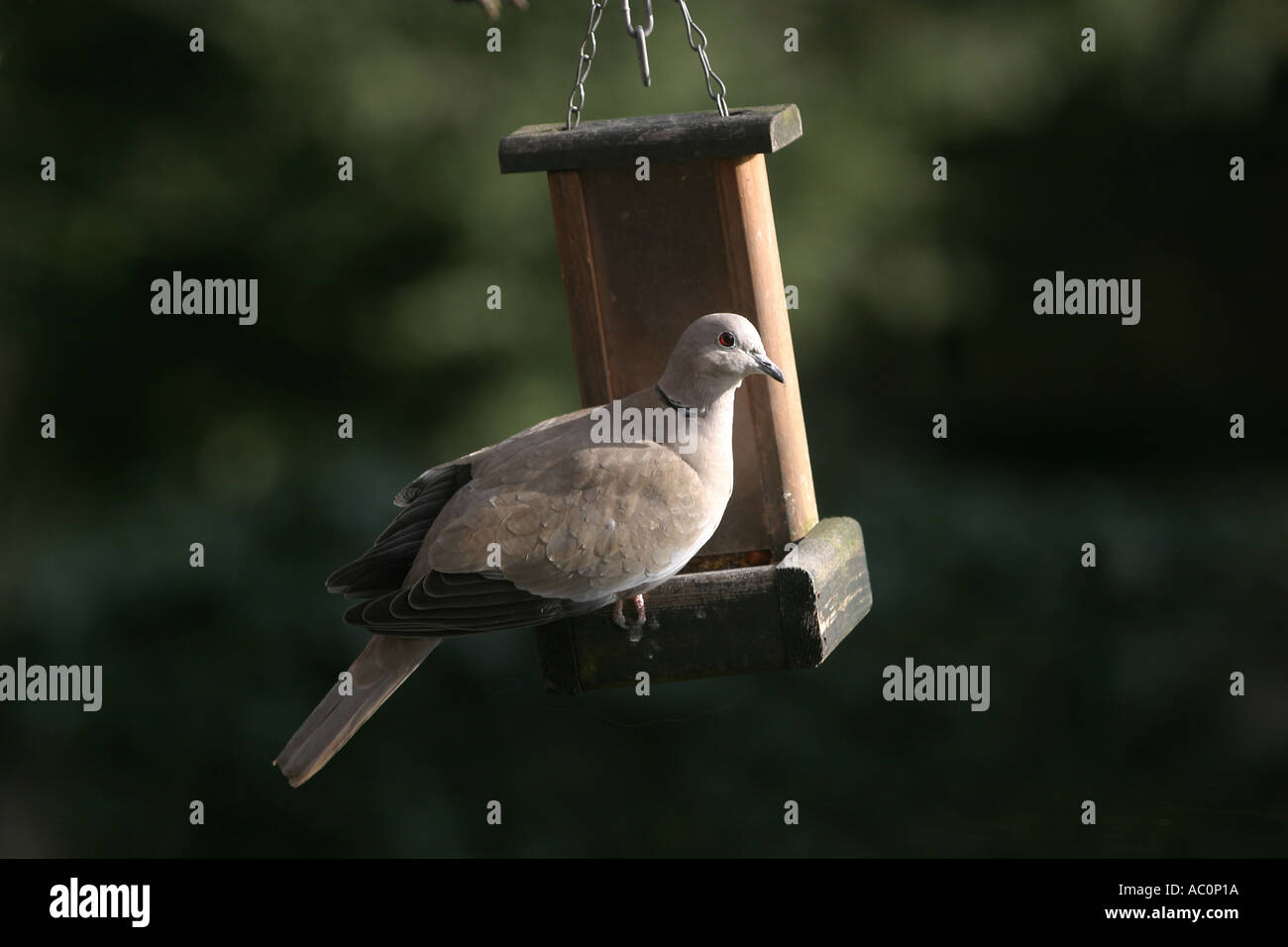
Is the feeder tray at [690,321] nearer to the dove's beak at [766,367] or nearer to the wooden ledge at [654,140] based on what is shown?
the wooden ledge at [654,140]

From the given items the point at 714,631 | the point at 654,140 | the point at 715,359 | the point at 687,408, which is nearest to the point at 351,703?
the point at 714,631

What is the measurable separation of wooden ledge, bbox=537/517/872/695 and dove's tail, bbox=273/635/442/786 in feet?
1.03

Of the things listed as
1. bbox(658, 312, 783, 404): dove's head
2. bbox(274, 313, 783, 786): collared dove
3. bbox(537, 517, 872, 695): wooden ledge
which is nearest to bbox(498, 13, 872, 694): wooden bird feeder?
bbox(537, 517, 872, 695): wooden ledge

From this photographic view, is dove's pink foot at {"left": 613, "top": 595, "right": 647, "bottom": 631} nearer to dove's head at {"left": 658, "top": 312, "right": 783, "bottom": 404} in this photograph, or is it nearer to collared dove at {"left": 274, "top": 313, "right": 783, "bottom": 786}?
collared dove at {"left": 274, "top": 313, "right": 783, "bottom": 786}

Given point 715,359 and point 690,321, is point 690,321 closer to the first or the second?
point 690,321

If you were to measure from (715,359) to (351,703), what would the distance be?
3.20 feet

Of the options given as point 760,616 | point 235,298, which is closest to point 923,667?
point 235,298

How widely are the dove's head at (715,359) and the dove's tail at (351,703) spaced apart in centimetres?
70

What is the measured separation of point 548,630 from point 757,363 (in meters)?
0.73

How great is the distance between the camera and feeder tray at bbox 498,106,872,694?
3.28 m

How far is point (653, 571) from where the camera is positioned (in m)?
3.12

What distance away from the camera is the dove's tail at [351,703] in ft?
10.4

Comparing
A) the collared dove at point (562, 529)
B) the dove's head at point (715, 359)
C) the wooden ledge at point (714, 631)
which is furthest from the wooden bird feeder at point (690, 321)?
the dove's head at point (715, 359)

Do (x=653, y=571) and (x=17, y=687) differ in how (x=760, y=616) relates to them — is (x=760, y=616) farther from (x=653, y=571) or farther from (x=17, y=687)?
(x=17, y=687)
